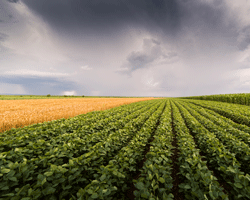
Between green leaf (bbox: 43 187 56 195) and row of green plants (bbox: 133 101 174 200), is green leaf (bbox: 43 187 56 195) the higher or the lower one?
the higher one

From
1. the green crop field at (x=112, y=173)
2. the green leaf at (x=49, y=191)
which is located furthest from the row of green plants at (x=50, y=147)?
the green leaf at (x=49, y=191)

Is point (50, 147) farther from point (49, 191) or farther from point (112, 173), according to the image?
point (112, 173)

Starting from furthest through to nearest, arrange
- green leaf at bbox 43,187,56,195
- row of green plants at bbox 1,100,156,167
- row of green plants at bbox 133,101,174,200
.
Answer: row of green plants at bbox 1,100,156,167 → row of green plants at bbox 133,101,174,200 → green leaf at bbox 43,187,56,195

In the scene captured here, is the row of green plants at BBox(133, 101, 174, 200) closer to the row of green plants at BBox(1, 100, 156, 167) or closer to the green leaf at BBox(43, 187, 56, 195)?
the green leaf at BBox(43, 187, 56, 195)

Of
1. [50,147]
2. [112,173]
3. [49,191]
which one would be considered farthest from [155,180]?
[50,147]

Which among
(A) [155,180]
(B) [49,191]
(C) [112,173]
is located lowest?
(A) [155,180]

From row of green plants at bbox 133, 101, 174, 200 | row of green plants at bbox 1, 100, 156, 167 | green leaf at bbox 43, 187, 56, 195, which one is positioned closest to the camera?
green leaf at bbox 43, 187, 56, 195

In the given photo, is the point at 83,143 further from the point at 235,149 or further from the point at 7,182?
the point at 235,149

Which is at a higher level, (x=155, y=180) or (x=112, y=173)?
(x=112, y=173)

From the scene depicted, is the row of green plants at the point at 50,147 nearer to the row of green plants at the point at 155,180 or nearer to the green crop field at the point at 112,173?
the green crop field at the point at 112,173

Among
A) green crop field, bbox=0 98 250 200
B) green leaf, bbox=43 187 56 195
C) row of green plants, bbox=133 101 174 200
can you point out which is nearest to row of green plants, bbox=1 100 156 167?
green crop field, bbox=0 98 250 200

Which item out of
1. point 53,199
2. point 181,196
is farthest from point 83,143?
point 181,196

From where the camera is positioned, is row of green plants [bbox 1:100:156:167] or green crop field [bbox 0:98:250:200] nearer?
green crop field [bbox 0:98:250:200]

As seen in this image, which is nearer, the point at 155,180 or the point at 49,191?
the point at 49,191
